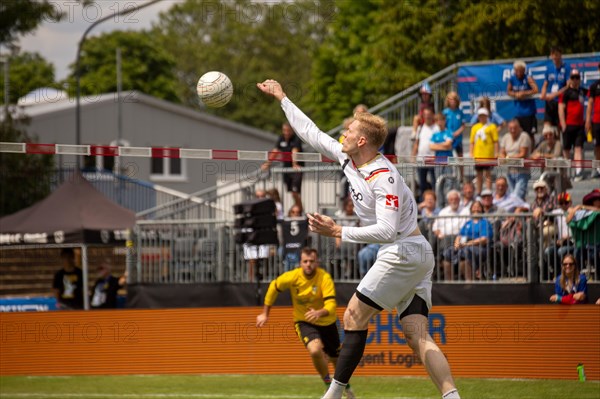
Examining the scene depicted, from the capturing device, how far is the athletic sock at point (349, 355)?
8.22m

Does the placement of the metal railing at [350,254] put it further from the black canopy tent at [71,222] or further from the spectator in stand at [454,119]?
the spectator in stand at [454,119]

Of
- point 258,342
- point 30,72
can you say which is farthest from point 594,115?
point 30,72

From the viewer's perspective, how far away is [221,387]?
1366 centimetres

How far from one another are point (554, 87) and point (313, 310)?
7874 mm

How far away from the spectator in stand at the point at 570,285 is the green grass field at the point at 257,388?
1.29 m

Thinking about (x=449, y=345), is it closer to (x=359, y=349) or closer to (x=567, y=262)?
(x=567, y=262)

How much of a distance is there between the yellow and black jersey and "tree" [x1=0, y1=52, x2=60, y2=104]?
33995mm

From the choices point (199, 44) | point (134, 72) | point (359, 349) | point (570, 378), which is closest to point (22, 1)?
point (570, 378)

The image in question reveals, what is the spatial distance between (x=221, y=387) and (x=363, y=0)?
3631 centimetres

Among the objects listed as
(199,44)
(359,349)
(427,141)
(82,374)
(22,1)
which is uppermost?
(199,44)

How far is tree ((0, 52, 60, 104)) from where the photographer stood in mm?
53650

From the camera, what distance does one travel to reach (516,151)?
17141 mm

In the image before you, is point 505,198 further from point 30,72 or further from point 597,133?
point 30,72

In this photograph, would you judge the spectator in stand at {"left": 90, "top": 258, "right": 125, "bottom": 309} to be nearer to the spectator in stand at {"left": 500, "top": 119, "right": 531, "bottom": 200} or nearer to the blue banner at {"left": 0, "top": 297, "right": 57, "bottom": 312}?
the blue banner at {"left": 0, "top": 297, "right": 57, "bottom": 312}
